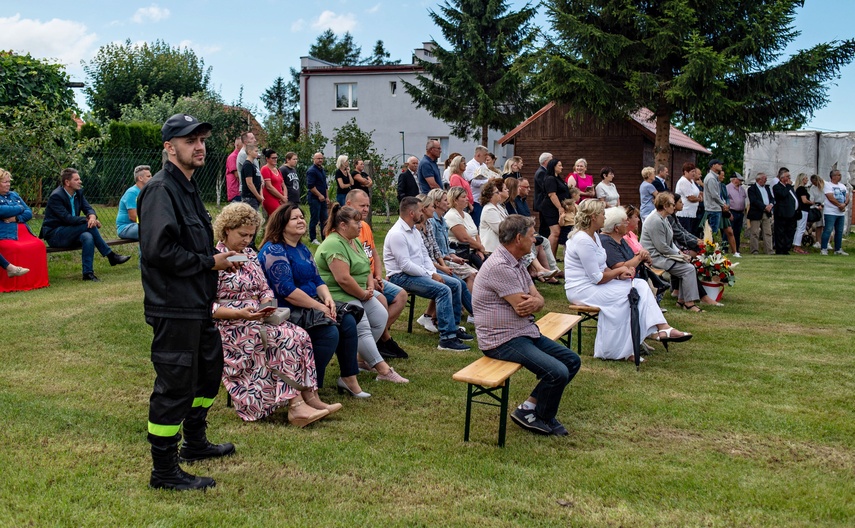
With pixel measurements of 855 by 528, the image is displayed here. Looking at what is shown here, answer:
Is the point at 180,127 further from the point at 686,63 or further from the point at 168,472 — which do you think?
the point at 686,63

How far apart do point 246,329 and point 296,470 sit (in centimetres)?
119

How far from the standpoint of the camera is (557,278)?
39.4ft

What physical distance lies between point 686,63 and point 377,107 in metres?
22.0

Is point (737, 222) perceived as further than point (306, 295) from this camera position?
Yes

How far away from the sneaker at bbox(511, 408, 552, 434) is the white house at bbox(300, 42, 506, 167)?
3414cm

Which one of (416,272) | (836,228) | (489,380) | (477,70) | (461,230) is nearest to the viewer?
(489,380)

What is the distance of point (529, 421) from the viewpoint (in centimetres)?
546

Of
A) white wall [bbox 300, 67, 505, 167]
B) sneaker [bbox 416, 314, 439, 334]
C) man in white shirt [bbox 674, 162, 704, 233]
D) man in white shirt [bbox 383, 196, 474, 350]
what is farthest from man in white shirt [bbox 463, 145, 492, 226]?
white wall [bbox 300, 67, 505, 167]

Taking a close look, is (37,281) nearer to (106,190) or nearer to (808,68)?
(106,190)

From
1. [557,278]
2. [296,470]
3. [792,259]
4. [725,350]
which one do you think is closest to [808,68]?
[792,259]

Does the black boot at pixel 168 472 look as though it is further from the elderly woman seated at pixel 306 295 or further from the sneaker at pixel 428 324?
the sneaker at pixel 428 324

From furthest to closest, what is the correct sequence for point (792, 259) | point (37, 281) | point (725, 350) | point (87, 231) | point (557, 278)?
point (792, 259), point (557, 278), point (87, 231), point (37, 281), point (725, 350)

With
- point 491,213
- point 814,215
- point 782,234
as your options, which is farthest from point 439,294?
point 814,215

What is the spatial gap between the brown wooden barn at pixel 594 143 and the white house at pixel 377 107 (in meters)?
13.7
